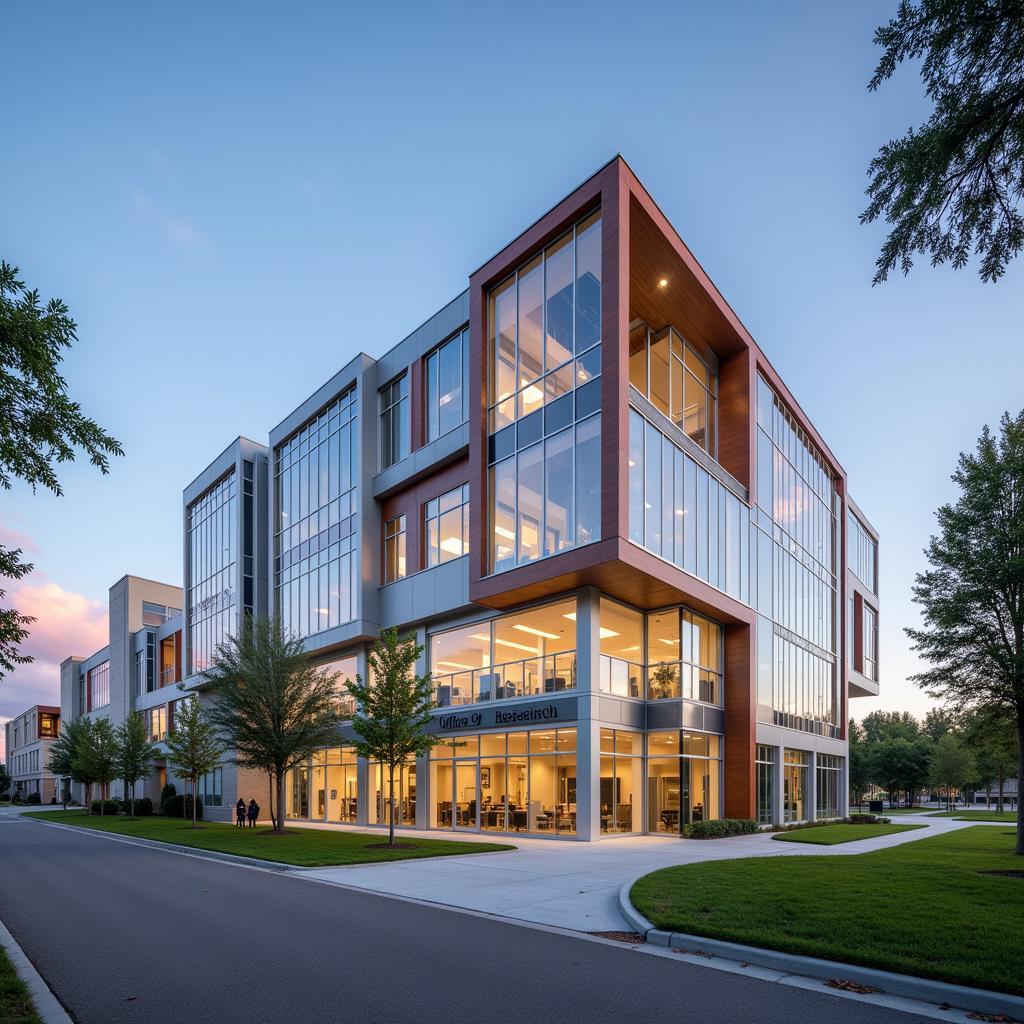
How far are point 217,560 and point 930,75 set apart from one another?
46.1m

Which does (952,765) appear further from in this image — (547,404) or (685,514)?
(547,404)

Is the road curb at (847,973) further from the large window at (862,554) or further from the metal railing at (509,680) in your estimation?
the large window at (862,554)

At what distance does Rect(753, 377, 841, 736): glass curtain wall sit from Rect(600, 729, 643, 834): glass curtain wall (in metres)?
7.70

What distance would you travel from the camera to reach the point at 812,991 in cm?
766

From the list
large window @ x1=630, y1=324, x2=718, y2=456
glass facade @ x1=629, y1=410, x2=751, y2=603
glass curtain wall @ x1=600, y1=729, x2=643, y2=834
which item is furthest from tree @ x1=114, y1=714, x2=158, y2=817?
large window @ x1=630, y1=324, x2=718, y2=456

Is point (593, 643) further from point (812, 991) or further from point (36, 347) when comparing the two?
point (36, 347)

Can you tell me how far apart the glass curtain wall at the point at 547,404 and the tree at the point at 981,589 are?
9231mm

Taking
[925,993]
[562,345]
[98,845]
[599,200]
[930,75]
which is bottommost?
[98,845]

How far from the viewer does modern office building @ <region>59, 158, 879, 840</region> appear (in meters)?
25.0

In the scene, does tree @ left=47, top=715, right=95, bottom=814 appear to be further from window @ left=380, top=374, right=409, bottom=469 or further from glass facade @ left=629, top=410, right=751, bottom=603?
glass facade @ left=629, top=410, right=751, bottom=603

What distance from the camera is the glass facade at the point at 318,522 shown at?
36.4 m

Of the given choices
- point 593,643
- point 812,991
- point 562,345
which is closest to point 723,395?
point 562,345

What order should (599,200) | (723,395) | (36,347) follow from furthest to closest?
(723,395), (599,200), (36,347)

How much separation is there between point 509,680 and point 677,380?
1275cm
